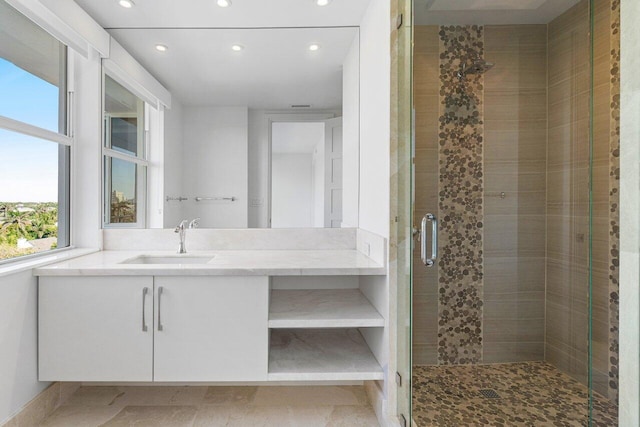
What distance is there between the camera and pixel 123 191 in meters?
2.27

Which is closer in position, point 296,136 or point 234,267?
point 234,267

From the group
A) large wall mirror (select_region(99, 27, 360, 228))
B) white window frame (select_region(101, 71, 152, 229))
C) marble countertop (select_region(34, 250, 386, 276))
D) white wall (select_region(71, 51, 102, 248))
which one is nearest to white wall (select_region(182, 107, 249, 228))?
large wall mirror (select_region(99, 27, 360, 228))

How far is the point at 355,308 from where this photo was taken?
1864mm

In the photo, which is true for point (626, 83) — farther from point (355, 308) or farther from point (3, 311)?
point (3, 311)

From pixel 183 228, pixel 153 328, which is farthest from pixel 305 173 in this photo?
pixel 153 328

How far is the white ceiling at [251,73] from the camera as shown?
2.22 m

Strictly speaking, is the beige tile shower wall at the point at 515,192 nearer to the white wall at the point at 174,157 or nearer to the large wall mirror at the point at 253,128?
the large wall mirror at the point at 253,128

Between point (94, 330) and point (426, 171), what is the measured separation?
6.37 ft

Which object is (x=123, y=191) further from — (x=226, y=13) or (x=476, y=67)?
(x=476, y=67)

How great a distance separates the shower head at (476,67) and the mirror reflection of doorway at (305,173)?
0.80m

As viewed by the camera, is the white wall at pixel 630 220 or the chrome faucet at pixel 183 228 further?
the chrome faucet at pixel 183 228

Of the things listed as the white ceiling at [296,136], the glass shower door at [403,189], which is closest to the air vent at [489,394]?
the glass shower door at [403,189]

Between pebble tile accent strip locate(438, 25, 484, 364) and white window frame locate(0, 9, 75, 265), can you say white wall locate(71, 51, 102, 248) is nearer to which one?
white window frame locate(0, 9, 75, 265)

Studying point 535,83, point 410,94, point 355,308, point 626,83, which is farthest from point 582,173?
point 355,308
